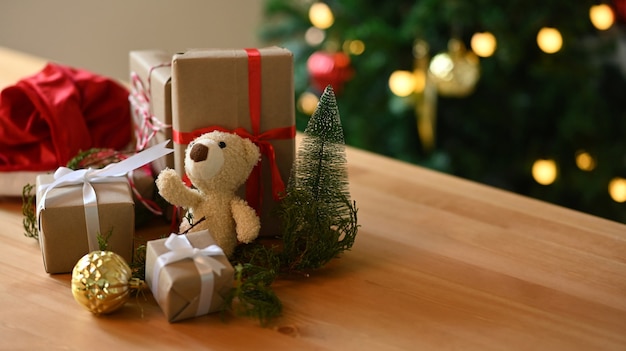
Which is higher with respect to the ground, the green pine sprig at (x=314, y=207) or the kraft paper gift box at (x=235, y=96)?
the kraft paper gift box at (x=235, y=96)

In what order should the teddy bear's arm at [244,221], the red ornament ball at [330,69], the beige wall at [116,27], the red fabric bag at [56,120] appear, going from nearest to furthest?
1. the teddy bear's arm at [244,221]
2. the red fabric bag at [56,120]
3. the red ornament ball at [330,69]
4. the beige wall at [116,27]

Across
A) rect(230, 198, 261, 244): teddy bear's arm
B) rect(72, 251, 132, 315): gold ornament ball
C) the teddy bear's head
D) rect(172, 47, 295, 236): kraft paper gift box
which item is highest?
rect(172, 47, 295, 236): kraft paper gift box

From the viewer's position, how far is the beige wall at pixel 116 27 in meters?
2.44

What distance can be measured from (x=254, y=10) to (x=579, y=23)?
1.31 m

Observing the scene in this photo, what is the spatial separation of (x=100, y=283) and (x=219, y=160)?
0.66 ft

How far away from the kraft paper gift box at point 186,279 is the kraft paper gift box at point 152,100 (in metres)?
0.22

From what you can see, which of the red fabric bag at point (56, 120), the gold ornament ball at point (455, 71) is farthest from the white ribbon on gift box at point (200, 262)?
the gold ornament ball at point (455, 71)

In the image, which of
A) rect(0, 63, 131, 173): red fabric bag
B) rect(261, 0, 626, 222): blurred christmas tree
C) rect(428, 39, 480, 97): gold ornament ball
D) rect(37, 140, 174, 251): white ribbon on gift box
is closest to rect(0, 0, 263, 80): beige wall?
rect(261, 0, 626, 222): blurred christmas tree

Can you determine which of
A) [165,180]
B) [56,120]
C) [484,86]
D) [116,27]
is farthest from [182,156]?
[116,27]

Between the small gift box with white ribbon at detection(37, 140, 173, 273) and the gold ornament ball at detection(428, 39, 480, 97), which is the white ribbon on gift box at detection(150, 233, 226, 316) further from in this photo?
the gold ornament ball at detection(428, 39, 480, 97)

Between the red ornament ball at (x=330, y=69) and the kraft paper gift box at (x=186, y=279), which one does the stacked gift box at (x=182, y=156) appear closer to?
the kraft paper gift box at (x=186, y=279)

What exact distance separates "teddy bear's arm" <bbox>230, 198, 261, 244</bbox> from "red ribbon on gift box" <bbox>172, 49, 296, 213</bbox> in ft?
0.16

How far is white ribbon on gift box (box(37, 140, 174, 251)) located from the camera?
3.13 ft

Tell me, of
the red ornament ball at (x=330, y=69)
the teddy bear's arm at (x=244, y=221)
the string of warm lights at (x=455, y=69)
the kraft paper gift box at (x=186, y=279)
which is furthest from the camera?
the red ornament ball at (x=330, y=69)
